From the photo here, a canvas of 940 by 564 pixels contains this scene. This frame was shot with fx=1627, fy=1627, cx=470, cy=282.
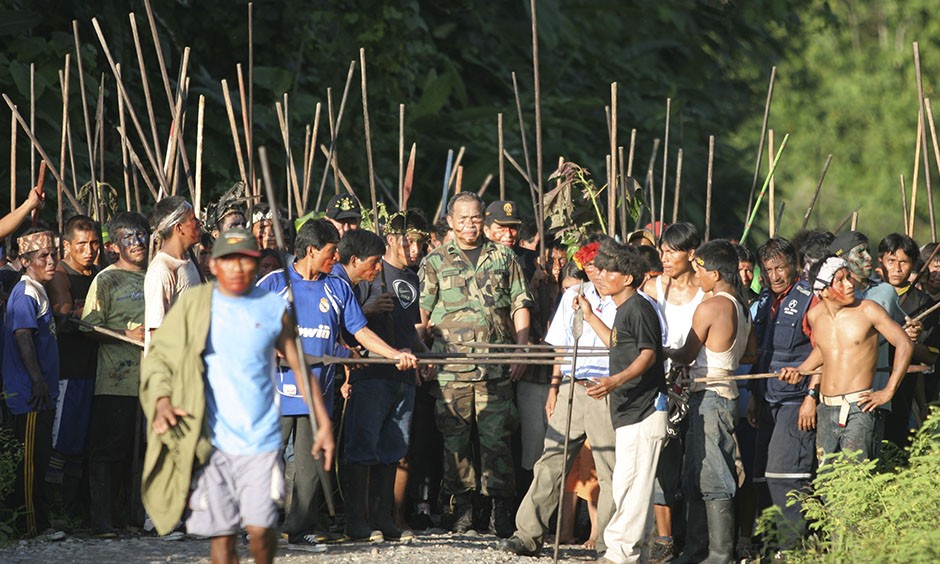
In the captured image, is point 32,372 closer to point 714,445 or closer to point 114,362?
point 114,362

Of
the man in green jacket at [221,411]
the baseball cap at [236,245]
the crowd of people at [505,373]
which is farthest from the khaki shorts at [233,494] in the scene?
the crowd of people at [505,373]

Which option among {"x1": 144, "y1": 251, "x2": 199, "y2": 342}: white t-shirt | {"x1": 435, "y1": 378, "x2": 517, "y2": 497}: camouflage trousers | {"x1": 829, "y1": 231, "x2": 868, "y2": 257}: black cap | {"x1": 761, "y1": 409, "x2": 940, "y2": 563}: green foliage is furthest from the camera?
{"x1": 435, "y1": 378, "x2": 517, "y2": 497}: camouflage trousers

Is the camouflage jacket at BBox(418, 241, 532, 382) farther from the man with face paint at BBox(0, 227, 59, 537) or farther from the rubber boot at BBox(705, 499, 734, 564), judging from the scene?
the man with face paint at BBox(0, 227, 59, 537)

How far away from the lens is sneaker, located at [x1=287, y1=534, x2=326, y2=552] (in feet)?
29.4

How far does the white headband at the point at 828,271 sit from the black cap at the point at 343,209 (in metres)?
3.15

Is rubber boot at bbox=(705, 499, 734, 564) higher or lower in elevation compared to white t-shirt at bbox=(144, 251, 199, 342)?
lower

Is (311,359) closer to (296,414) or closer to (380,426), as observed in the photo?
(296,414)

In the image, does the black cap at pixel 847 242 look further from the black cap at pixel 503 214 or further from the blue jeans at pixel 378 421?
the blue jeans at pixel 378 421

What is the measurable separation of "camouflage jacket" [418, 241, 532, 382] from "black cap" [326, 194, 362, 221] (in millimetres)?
813

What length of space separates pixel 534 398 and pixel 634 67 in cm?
1006

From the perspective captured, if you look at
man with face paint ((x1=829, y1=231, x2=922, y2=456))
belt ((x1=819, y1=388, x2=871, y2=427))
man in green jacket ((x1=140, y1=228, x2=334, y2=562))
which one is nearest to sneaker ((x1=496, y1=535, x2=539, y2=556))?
belt ((x1=819, y1=388, x2=871, y2=427))

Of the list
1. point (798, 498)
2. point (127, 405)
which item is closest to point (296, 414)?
point (127, 405)

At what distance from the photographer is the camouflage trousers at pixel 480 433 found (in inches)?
387

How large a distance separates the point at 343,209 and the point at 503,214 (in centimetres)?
110
